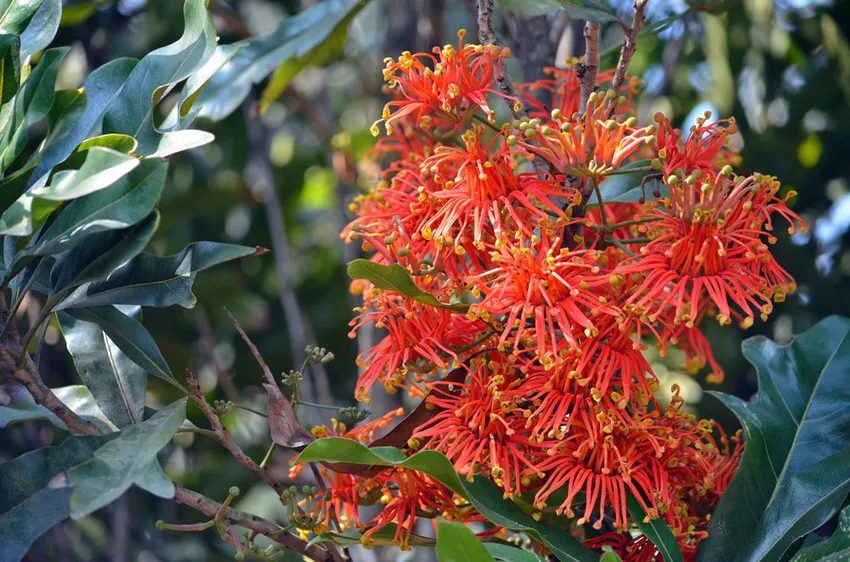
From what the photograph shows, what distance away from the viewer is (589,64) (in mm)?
1088

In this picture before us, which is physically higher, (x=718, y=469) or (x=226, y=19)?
(x=226, y=19)

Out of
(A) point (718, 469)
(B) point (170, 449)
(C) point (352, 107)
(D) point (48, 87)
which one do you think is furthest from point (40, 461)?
(C) point (352, 107)

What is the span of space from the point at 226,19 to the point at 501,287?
4.77ft

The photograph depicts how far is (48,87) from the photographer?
1065 mm

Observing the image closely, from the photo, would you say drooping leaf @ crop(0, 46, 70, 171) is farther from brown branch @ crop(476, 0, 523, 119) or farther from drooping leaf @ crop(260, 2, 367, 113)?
drooping leaf @ crop(260, 2, 367, 113)

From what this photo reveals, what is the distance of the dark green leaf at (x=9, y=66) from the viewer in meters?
1.08

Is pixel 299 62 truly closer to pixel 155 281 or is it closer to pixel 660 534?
pixel 155 281

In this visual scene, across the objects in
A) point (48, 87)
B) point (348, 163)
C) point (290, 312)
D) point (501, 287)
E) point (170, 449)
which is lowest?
point (170, 449)

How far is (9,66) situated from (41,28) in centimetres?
11

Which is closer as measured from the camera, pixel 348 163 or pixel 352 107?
pixel 348 163

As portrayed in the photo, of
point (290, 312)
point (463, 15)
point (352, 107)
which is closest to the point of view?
point (290, 312)

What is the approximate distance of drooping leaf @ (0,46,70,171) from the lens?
1.06 metres

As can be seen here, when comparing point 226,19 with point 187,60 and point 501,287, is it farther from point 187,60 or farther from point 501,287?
point 501,287

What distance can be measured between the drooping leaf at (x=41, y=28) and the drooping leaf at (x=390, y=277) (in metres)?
0.50
